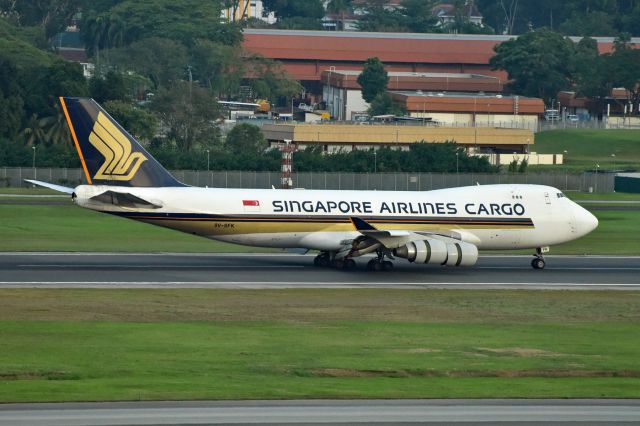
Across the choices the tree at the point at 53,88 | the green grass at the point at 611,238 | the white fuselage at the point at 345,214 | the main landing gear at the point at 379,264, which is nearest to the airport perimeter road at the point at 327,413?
the white fuselage at the point at 345,214

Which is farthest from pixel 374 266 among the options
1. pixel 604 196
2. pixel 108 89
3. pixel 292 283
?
pixel 108 89

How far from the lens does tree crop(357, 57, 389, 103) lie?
170m

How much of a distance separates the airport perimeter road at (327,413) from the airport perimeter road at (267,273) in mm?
20041

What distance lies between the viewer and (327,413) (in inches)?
1120

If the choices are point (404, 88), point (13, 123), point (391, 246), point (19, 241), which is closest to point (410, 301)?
point (391, 246)

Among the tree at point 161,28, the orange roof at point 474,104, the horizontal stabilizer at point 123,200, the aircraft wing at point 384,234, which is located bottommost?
the aircraft wing at point 384,234

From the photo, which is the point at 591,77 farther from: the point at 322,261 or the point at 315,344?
the point at 315,344

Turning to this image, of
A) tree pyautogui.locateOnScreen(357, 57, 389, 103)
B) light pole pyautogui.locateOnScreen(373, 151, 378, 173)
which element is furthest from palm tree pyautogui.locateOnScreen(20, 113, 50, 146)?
tree pyautogui.locateOnScreen(357, 57, 389, 103)

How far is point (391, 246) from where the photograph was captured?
178 feet

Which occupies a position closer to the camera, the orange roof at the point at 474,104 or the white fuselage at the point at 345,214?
the white fuselage at the point at 345,214

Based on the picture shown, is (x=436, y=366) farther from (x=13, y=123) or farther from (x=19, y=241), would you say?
(x=13, y=123)

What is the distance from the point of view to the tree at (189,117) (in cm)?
13312

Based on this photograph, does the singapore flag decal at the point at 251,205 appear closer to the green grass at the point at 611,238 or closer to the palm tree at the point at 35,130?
the green grass at the point at 611,238

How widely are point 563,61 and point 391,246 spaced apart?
13301cm
